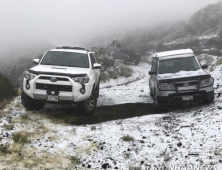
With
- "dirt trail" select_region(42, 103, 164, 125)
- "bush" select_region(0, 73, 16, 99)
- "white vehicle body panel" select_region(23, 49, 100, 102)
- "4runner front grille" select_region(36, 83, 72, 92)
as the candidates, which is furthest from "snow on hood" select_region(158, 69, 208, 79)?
"bush" select_region(0, 73, 16, 99)

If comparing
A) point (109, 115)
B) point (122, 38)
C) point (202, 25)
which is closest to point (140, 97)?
point (109, 115)

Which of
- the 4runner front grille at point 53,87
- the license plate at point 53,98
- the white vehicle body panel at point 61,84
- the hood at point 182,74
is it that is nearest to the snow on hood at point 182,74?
the hood at point 182,74

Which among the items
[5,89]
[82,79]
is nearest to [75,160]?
[82,79]

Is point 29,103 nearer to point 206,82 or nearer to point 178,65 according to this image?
point 178,65

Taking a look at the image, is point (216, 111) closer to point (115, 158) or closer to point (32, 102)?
point (115, 158)

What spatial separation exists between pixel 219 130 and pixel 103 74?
27.1m

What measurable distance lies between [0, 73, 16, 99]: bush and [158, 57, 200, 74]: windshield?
6.41m

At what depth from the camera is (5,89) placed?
11.1m

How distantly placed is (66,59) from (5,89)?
133 inches

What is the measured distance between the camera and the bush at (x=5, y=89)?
10811 mm

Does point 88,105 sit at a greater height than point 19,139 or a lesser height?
lesser

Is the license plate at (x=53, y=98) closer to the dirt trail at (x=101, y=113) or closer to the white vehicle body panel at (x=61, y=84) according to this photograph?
the white vehicle body panel at (x=61, y=84)

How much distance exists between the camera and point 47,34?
10312cm

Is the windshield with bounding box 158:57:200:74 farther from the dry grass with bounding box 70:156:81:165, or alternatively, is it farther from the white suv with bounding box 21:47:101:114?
the dry grass with bounding box 70:156:81:165
